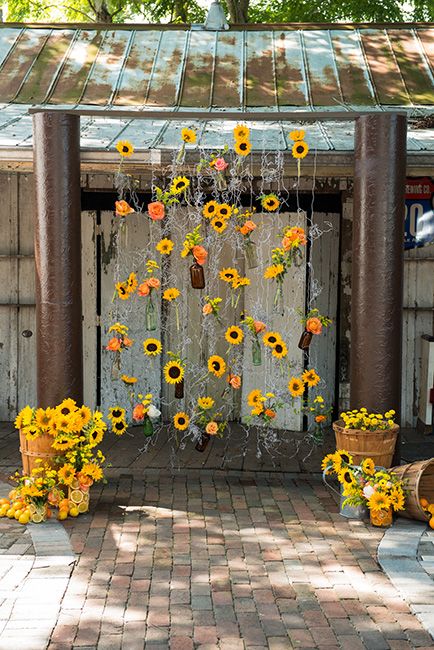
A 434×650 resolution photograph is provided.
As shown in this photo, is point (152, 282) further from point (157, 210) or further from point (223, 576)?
point (223, 576)

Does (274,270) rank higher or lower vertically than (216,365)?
higher

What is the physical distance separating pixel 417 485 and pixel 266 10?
47.2 feet

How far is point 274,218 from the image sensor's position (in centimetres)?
905

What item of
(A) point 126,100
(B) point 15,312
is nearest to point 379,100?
(A) point 126,100

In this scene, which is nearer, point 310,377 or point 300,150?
point 300,150

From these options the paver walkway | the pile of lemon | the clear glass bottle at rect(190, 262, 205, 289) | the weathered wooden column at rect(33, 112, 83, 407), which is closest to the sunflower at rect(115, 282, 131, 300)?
the weathered wooden column at rect(33, 112, 83, 407)

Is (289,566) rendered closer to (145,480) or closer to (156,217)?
(145,480)

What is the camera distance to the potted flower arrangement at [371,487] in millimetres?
6207

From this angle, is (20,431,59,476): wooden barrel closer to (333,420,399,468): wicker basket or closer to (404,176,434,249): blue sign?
(333,420,399,468): wicker basket

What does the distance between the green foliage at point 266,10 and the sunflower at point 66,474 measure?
38.1 feet

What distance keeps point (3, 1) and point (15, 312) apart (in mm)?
10989

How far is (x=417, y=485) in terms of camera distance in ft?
20.4

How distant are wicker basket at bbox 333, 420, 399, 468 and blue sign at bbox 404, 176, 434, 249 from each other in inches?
113

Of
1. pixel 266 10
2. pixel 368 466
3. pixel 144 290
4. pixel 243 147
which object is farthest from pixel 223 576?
pixel 266 10
